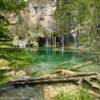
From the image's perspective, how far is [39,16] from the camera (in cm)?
6328

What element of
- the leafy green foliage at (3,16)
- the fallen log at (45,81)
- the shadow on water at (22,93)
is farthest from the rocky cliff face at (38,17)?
the shadow on water at (22,93)

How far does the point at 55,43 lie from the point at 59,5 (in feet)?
27.2

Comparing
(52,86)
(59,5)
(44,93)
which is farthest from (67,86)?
(59,5)

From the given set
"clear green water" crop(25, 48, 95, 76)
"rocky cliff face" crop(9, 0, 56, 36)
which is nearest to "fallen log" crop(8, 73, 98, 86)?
"clear green water" crop(25, 48, 95, 76)

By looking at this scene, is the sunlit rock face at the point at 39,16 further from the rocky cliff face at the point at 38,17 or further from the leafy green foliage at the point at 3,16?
the leafy green foliage at the point at 3,16

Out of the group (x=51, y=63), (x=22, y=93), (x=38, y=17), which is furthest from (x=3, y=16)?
(x=38, y=17)

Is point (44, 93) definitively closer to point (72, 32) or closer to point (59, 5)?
point (72, 32)

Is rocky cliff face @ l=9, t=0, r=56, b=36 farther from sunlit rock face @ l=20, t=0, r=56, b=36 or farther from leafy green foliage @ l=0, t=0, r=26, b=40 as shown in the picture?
leafy green foliage @ l=0, t=0, r=26, b=40

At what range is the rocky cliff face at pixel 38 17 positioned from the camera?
199 feet

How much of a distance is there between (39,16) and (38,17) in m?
0.33

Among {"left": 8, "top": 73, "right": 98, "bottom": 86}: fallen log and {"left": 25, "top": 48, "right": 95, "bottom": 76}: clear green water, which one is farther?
{"left": 25, "top": 48, "right": 95, "bottom": 76}: clear green water

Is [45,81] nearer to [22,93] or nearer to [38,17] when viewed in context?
[22,93]

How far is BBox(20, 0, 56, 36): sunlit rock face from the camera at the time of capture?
2408 inches

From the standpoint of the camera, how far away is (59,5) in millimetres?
60312
